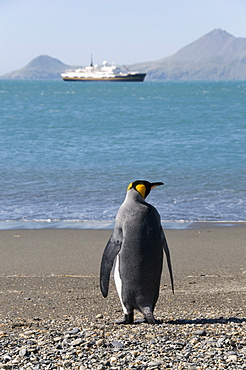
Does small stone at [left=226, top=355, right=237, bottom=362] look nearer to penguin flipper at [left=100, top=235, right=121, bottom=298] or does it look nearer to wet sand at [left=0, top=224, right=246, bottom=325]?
wet sand at [left=0, top=224, right=246, bottom=325]

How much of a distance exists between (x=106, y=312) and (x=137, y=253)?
0.75 meters

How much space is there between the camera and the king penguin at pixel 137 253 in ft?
13.3

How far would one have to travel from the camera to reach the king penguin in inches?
159

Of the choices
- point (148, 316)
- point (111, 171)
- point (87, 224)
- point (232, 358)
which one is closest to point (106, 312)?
point (148, 316)

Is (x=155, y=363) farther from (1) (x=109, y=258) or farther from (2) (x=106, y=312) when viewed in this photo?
(2) (x=106, y=312)

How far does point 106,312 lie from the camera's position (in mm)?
4559

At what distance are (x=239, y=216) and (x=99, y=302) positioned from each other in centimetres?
551

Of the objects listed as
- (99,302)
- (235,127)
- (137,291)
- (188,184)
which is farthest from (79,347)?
(235,127)

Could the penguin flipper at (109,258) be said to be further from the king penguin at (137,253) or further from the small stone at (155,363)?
the small stone at (155,363)

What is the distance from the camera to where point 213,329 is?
3.96 metres

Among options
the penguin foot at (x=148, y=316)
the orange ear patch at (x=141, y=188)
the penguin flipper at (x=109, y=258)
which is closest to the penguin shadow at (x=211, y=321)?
the penguin foot at (x=148, y=316)

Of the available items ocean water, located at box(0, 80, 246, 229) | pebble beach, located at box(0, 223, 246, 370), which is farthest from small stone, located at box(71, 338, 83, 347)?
ocean water, located at box(0, 80, 246, 229)

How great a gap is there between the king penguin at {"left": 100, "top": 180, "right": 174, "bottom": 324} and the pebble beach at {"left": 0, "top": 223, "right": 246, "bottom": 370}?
0.19 metres

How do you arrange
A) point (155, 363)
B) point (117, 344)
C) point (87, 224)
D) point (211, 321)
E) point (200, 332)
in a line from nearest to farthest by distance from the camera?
point (155, 363) → point (117, 344) → point (200, 332) → point (211, 321) → point (87, 224)
